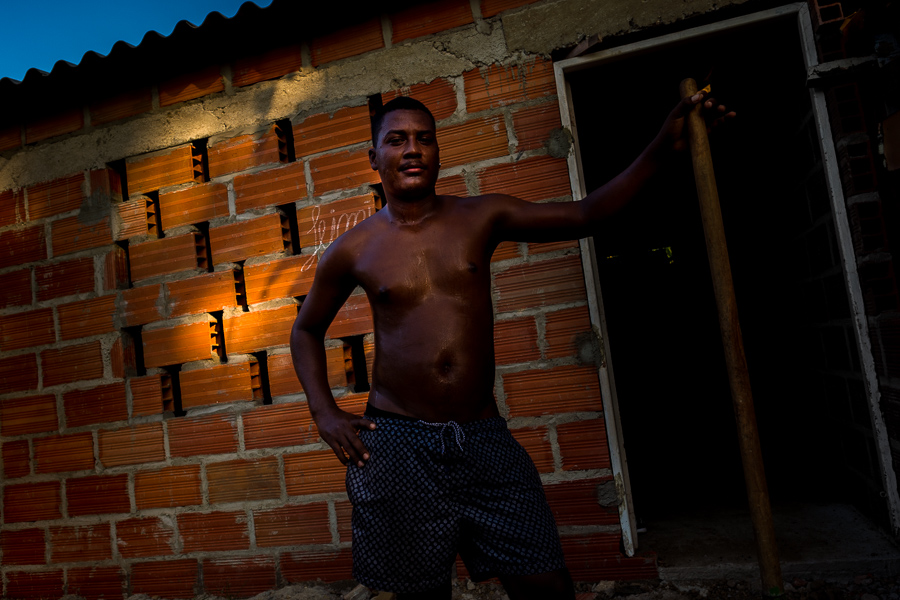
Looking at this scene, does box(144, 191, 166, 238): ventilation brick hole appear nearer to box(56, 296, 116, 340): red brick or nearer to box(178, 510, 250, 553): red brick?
box(56, 296, 116, 340): red brick

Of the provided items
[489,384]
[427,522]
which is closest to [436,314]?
[489,384]

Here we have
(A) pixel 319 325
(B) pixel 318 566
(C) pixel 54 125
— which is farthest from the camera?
(C) pixel 54 125

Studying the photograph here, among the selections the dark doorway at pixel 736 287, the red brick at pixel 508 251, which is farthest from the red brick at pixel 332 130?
the dark doorway at pixel 736 287

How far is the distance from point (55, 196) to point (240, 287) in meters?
1.32

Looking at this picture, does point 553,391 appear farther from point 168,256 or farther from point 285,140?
point 168,256

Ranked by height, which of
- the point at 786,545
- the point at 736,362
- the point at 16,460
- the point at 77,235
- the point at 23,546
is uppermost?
the point at 77,235

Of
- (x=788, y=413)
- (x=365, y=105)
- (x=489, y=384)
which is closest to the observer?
(x=489, y=384)

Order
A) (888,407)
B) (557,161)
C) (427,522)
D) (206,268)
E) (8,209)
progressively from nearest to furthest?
(427,522) < (888,407) < (557,161) < (206,268) < (8,209)

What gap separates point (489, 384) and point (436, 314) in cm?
27

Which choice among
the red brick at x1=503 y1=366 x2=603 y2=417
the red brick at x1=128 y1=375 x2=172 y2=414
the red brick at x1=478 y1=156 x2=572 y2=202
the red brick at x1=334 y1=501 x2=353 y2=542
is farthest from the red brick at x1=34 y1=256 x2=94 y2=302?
the red brick at x1=503 y1=366 x2=603 y2=417

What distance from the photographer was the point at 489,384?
5.80 ft

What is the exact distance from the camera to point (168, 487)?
313 centimetres

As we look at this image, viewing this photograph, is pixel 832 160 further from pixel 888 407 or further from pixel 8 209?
pixel 8 209

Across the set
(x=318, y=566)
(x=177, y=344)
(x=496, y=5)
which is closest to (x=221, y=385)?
(x=177, y=344)
